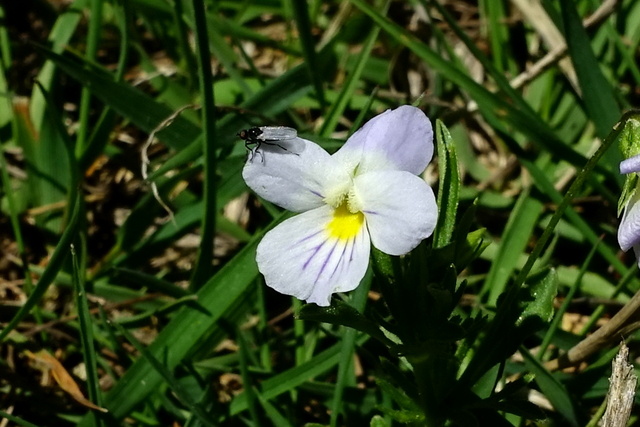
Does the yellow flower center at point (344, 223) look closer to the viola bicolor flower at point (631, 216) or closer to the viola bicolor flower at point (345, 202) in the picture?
the viola bicolor flower at point (345, 202)

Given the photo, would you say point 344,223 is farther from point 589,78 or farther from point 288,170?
point 589,78

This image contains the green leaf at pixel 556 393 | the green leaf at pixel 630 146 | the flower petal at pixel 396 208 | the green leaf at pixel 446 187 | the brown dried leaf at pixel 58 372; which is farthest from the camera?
the brown dried leaf at pixel 58 372

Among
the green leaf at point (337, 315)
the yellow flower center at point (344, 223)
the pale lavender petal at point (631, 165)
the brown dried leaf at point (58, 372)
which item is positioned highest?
the pale lavender petal at point (631, 165)

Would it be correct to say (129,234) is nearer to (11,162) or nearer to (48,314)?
(48,314)

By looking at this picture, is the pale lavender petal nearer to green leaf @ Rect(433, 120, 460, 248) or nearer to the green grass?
the green grass

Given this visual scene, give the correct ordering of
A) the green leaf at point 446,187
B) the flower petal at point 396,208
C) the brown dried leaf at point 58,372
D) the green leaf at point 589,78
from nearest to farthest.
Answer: the flower petal at point 396,208 → the green leaf at point 446,187 → the brown dried leaf at point 58,372 → the green leaf at point 589,78

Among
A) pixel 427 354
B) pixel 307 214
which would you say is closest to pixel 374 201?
pixel 307 214

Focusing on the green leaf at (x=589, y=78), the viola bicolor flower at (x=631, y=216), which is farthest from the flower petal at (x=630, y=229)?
the green leaf at (x=589, y=78)
